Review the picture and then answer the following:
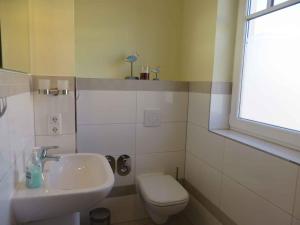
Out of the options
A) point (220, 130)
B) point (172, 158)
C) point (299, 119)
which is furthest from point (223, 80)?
point (172, 158)

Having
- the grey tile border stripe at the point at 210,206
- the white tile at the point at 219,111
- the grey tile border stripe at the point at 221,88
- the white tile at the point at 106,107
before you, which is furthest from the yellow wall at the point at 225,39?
the grey tile border stripe at the point at 210,206

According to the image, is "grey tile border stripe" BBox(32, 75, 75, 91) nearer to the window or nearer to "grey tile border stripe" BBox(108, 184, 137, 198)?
"grey tile border stripe" BBox(108, 184, 137, 198)

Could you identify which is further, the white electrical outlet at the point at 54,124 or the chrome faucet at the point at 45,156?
the white electrical outlet at the point at 54,124

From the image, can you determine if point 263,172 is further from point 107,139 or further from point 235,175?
point 107,139

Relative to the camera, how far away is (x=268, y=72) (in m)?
1.46

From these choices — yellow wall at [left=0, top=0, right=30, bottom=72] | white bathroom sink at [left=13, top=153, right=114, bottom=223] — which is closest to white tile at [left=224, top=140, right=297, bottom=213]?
white bathroom sink at [left=13, top=153, right=114, bottom=223]

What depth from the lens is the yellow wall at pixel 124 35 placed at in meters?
1.92

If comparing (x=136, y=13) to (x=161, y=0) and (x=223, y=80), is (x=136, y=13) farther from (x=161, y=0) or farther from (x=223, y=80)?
(x=223, y=80)

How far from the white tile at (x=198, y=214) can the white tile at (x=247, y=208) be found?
0.65 feet

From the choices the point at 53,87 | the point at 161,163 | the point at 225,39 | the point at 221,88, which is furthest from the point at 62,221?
the point at 225,39

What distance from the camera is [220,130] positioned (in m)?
1.75

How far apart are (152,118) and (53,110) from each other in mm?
798

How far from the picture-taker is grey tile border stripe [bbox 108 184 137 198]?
6.36ft

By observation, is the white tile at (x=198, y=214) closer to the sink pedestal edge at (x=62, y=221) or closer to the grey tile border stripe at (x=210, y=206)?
the grey tile border stripe at (x=210, y=206)
